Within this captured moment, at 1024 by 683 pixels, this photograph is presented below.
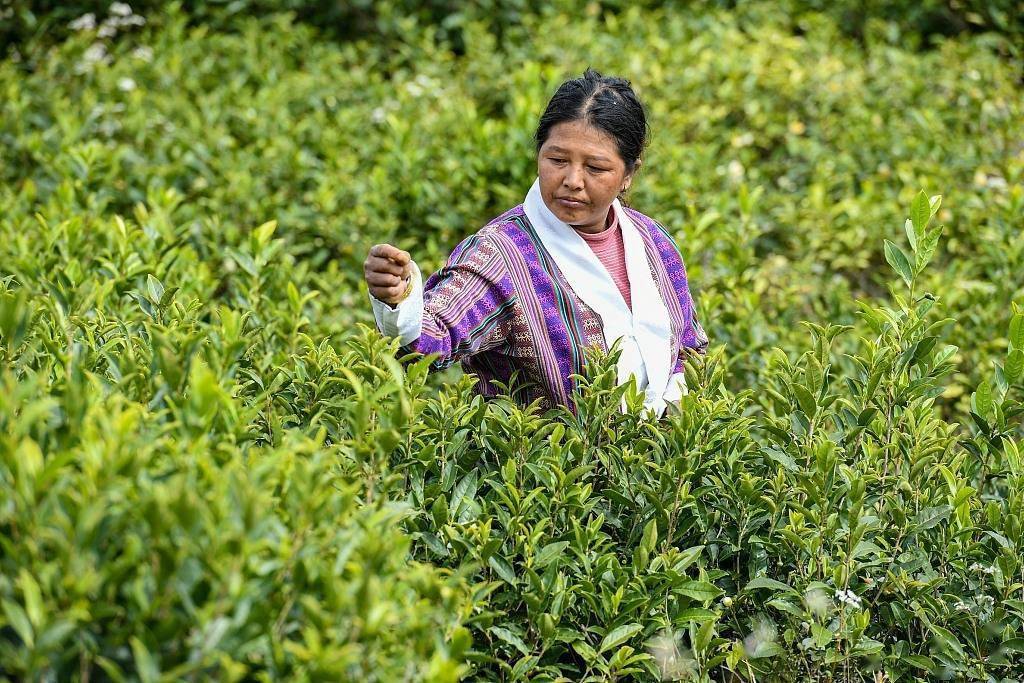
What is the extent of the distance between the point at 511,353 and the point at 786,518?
0.72m

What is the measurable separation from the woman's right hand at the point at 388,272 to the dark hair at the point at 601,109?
0.63 metres

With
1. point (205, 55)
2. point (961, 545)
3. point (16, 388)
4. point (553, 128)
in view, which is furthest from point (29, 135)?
point (961, 545)

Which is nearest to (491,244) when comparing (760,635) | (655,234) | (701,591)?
(655,234)

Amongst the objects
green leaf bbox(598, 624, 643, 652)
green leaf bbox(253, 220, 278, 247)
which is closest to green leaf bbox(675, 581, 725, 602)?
green leaf bbox(598, 624, 643, 652)

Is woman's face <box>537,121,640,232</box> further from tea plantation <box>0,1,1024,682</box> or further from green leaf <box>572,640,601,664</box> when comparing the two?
green leaf <box>572,640,601,664</box>

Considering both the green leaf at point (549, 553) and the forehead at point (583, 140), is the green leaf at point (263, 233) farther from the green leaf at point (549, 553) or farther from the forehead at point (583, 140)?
the green leaf at point (549, 553)

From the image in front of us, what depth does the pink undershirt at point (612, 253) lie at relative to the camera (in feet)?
9.65

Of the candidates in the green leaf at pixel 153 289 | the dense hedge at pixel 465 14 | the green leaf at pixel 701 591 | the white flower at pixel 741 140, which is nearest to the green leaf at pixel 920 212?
the green leaf at pixel 701 591

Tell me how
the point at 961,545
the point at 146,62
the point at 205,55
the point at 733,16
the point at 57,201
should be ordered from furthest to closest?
1. the point at 733,16
2. the point at 205,55
3. the point at 146,62
4. the point at 57,201
5. the point at 961,545

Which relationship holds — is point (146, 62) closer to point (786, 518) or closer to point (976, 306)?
point (976, 306)

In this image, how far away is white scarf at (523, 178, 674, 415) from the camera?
9.36 feet

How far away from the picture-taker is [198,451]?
6.07 feet

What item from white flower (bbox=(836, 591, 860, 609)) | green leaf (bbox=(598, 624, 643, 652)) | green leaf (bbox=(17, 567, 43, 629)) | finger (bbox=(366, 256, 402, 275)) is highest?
finger (bbox=(366, 256, 402, 275))

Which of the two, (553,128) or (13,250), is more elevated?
(553,128)
